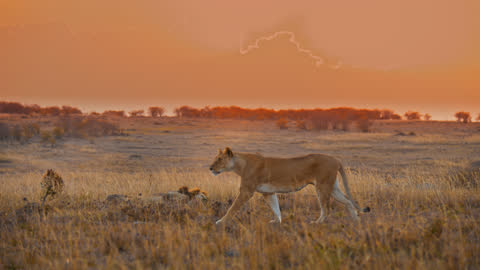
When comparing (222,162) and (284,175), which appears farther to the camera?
(222,162)

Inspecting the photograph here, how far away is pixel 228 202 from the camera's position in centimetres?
909

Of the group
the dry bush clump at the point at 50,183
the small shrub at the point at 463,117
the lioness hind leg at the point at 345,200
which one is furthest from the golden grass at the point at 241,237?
the small shrub at the point at 463,117

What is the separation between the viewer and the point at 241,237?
589 cm

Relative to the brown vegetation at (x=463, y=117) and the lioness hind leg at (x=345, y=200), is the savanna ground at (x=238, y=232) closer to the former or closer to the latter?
the lioness hind leg at (x=345, y=200)

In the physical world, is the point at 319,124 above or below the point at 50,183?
above

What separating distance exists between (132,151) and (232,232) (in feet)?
89.5

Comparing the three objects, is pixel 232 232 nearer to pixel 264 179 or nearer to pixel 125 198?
pixel 264 179

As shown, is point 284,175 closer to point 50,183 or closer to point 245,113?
point 50,183

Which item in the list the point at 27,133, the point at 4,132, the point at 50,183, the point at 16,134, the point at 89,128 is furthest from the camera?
the point at 89,128

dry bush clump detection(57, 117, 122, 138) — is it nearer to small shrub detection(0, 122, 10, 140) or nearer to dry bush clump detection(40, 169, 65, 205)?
small shrub detection(0, 122, 10, 140)

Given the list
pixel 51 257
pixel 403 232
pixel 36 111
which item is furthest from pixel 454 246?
pixel 36 111

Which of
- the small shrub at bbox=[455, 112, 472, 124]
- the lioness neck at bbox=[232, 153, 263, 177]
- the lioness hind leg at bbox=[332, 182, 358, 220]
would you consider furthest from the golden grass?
the small shrub at bbox=[455, 112, 472, 124]

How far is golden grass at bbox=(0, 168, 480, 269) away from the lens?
491 cm

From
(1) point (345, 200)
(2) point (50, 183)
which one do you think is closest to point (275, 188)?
(1) point (345, 200)
